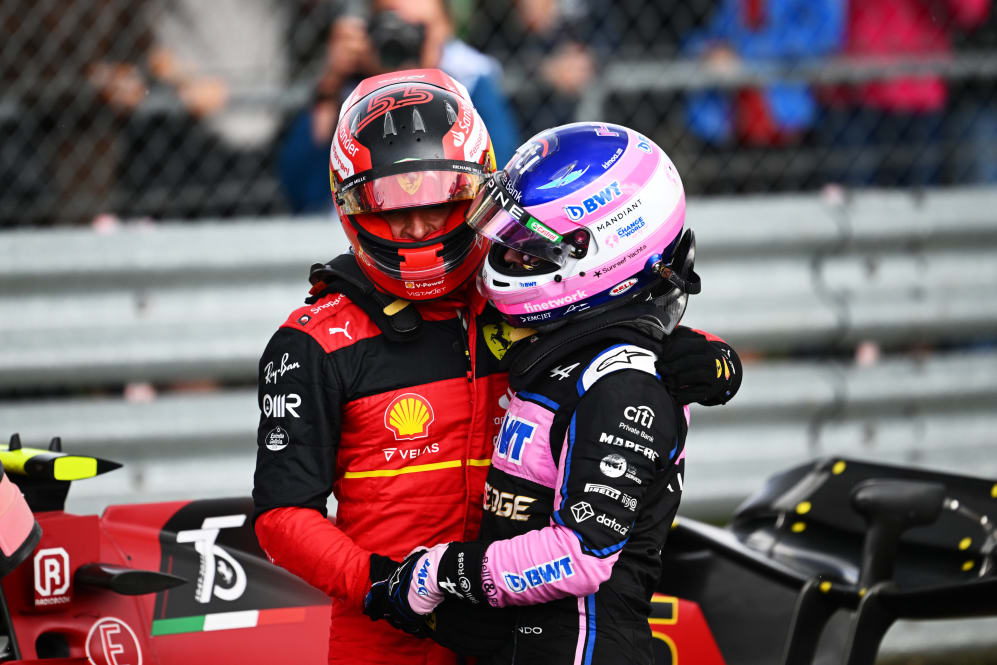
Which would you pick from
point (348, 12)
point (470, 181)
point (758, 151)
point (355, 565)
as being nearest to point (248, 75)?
point (348, 12)

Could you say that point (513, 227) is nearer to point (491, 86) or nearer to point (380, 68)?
point (380, 68)

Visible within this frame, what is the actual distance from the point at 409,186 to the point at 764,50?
11.0 feet

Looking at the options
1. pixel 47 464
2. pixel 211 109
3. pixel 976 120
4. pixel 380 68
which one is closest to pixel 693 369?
pixel 47 464

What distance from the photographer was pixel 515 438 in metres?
2.30

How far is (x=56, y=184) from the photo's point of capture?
491 cm

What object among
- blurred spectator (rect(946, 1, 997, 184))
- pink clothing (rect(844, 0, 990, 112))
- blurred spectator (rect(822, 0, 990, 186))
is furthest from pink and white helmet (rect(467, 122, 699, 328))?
blurred spectator (rect(946, 1, 997, 184))

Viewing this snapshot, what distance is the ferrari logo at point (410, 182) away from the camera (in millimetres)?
2334

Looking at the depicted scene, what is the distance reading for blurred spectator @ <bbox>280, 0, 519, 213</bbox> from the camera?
4285 mm

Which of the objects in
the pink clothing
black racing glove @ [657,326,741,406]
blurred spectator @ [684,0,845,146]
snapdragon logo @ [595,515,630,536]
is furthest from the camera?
the pink clothing

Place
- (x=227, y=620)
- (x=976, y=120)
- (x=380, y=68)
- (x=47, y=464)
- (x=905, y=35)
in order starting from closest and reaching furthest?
(x=47, y=464) → (x=227, y=620) → (x=380, y=68) → (x=905, y=35) → (x=976, y=120)

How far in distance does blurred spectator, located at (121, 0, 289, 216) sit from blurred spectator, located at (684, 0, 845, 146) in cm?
188

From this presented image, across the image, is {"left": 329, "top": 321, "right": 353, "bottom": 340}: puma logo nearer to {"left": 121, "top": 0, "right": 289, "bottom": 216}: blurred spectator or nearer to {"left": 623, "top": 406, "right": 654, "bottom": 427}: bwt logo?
{"left": 623, "top": 406, "right": 654, "bottom": 427}: bwt logo

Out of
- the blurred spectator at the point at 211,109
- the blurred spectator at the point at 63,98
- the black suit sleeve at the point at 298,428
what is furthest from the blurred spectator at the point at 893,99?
the black suit sleeve at the point at 298,428

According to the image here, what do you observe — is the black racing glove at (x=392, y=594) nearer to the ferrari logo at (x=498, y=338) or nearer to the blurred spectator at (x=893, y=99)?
the ferrari logo at (x=498, y=338)
